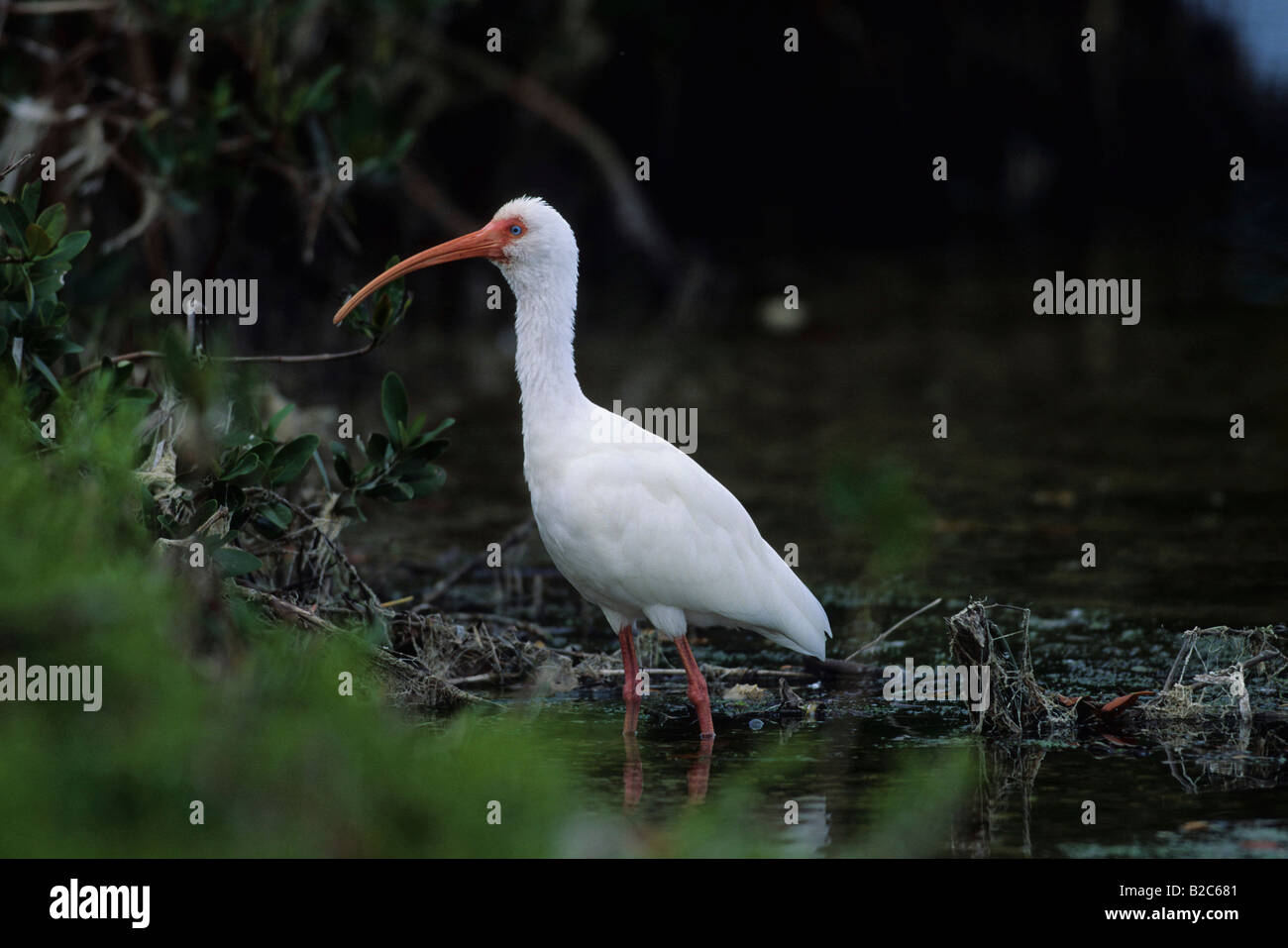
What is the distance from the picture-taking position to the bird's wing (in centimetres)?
635

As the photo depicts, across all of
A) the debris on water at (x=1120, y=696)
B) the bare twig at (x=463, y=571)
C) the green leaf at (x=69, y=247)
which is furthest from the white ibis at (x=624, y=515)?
the bare twig at (x=463, y=571)

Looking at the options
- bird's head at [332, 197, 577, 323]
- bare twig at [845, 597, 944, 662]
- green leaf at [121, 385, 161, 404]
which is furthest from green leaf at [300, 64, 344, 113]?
A: bare twig at [845, 597, 944, 662]

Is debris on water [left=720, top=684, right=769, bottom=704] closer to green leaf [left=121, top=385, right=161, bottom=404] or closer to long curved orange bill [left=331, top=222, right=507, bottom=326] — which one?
long curved orange bill [left=331, top=222, right=507, bottom=326]

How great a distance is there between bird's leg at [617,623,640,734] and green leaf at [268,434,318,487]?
1.31 metres

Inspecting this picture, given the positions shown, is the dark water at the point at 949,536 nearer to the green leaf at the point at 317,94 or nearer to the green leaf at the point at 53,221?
the green leaf at the point at 317,94

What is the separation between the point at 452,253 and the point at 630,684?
1818mm

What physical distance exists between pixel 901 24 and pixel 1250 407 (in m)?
10.8

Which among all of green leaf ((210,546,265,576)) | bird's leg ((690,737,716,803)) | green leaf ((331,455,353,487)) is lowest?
bird's leg ((690,737,716,803))

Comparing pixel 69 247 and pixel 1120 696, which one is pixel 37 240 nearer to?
pixel 69 247

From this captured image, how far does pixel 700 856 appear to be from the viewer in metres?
3.78

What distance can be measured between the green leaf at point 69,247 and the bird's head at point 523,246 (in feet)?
3.37

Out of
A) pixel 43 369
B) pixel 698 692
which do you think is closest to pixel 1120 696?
pixel 698 692

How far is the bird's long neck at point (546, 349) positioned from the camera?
21.8ft

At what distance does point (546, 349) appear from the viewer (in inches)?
264
